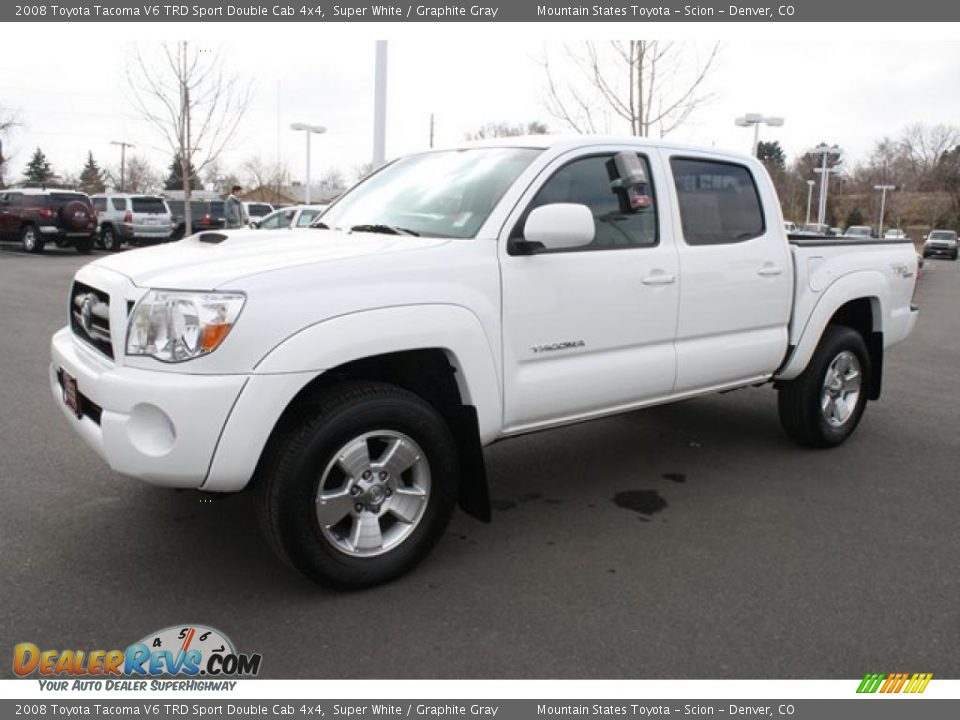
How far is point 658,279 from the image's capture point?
423 centimetres

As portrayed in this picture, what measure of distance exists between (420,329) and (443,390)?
0.44 m

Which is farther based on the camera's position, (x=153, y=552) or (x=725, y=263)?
(x=725, y=263)

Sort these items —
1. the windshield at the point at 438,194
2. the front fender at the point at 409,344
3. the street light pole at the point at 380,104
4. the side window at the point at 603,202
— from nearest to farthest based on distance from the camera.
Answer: the front fender at the point at 409,344
the windshield at the point at 438,194
the side window at the point at 603,202
the street light pole at the point at 380,104

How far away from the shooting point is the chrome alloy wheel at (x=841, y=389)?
17.9ft

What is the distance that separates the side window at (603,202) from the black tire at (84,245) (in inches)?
893

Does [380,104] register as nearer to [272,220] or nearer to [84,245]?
[272,220]

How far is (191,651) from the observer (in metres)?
2.98

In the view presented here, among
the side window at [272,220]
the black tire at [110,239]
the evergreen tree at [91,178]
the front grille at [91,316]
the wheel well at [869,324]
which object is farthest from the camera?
the evergreen tree at [91,178]

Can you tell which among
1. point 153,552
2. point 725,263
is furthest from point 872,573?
point 153,552

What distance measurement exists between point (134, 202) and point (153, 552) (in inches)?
923

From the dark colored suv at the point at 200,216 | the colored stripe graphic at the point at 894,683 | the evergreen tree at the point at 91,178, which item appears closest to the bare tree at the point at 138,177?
the evergreen tree at the point at 91,178

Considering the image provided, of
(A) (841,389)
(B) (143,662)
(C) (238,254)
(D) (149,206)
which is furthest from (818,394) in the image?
Answer: (D) (149,206)

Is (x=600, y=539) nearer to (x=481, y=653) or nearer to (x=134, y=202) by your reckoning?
(x=481, y=653)

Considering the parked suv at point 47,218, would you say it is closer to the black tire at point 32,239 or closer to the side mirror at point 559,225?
the black tire at point 32,239
